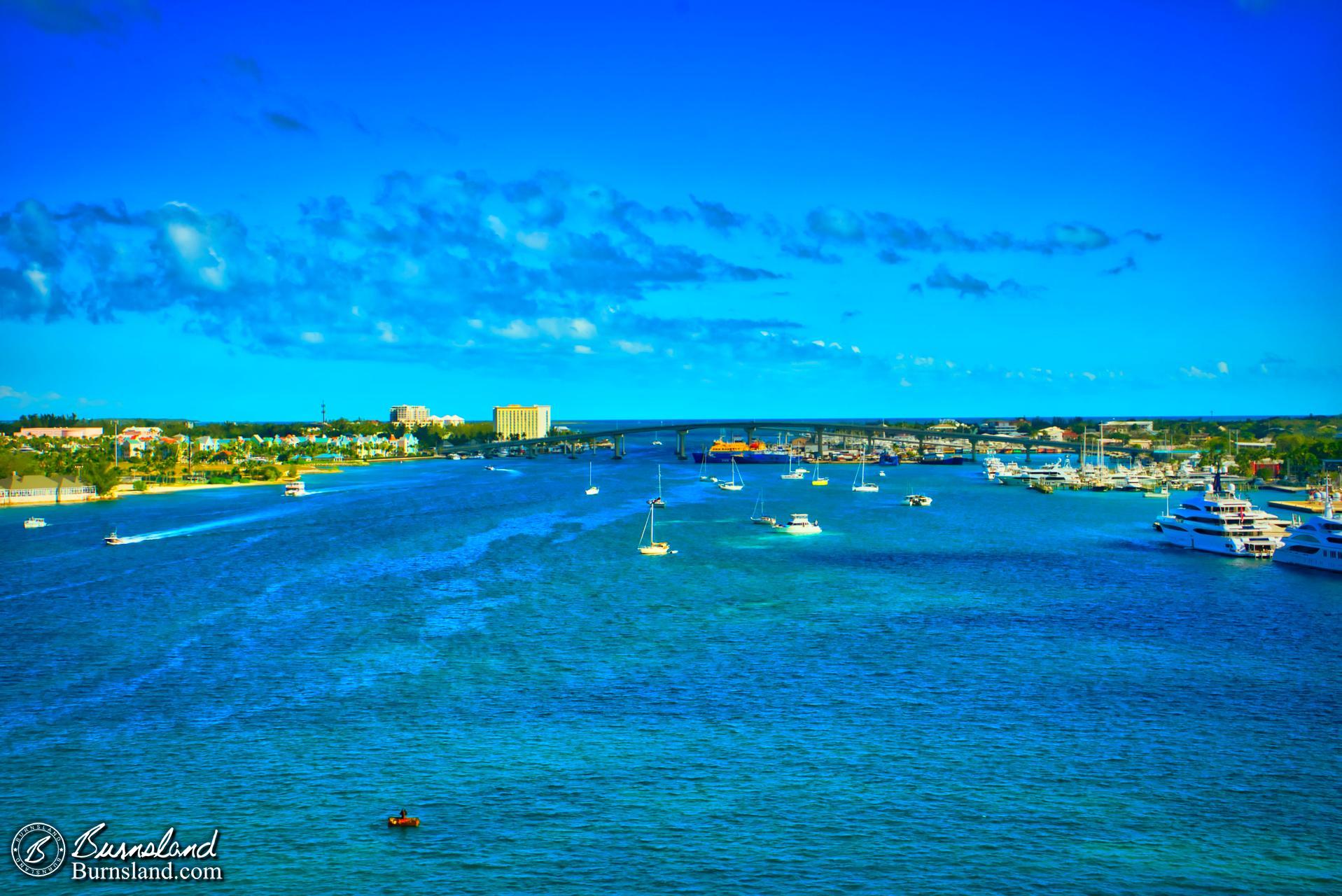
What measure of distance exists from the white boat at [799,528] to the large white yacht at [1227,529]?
20.6 metres

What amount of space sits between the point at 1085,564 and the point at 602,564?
77.8 ft

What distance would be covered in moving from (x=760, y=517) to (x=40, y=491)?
61.9 m

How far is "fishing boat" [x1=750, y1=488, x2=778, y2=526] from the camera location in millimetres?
70062

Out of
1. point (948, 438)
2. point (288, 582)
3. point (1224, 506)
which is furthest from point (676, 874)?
point (948, 438)

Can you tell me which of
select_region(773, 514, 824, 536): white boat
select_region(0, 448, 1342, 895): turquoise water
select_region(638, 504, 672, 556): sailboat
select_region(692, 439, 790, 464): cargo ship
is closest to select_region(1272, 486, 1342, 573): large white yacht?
select_region(0, 448, 1342, 895): turquoise water

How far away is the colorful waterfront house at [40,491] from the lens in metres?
86.0

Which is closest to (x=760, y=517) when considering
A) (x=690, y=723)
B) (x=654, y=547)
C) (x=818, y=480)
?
(x=654, y=547)

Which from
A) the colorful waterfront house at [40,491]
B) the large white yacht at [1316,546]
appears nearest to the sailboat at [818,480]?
the large white yacht at [1316,546]

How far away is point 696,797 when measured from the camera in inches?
770

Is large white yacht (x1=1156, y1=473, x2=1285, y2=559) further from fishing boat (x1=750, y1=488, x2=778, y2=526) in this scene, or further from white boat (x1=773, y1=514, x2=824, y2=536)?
fishing boat (x1=750, y1=488, x2=778, y2=526)

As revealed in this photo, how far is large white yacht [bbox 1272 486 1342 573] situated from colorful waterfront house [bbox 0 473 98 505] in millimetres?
90387

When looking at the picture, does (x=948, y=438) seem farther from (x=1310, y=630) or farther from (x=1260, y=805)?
(x=1260, y=805)

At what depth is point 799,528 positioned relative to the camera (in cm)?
6425

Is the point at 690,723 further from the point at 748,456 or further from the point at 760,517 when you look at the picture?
the point at 748,456
